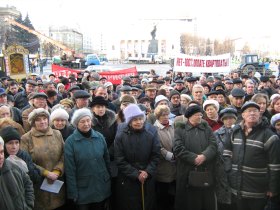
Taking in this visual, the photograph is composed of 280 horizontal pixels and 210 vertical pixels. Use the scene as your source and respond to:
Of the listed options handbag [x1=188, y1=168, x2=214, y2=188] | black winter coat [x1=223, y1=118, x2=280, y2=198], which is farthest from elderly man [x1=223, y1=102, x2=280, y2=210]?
handbag [x1=188, y1=168, x2=214, y2=188]

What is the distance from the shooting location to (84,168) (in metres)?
4.54

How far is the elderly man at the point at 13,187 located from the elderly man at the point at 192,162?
6.13 ft

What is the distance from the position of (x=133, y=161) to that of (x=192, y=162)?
0.74 m

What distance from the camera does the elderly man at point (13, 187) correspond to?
11.5ft

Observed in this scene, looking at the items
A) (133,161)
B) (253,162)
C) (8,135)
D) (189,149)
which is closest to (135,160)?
(133,161)

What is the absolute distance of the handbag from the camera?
181 inches

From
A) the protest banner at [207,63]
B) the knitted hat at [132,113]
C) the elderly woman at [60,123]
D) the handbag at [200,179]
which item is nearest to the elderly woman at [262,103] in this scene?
the handbag at [200,179]

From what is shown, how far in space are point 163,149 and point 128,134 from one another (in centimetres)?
69

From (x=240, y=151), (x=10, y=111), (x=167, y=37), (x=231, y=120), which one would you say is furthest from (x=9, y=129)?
(x=167, y=37)

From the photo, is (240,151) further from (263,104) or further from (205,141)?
(263,104)

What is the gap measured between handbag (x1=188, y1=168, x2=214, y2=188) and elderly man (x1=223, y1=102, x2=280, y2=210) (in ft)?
0.89

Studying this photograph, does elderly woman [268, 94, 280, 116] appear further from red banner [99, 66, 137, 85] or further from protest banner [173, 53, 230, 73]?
red banner [99, 66, 137, 85]

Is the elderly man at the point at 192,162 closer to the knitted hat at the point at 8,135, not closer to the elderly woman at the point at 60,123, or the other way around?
the elderly woman at the point at 60,123

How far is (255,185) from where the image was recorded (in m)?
4.31
